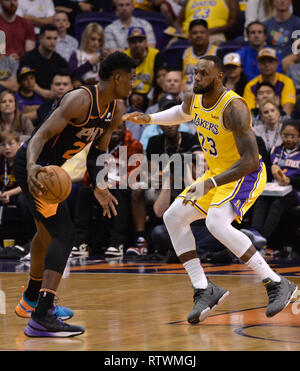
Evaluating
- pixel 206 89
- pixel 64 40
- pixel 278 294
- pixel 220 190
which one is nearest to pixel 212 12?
pixel 64 40

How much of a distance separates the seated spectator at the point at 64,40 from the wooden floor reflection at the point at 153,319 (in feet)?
21.6

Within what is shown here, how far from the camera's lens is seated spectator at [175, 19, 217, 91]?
Result: 12086 millimetres

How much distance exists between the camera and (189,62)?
483 inches

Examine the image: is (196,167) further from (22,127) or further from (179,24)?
(179,24)

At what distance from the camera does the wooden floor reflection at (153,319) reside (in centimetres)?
466

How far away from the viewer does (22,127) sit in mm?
11430

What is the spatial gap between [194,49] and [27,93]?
9.32 feet

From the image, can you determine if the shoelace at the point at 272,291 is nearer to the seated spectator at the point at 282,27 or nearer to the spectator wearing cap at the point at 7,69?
the seated spectator at the point at 282,27

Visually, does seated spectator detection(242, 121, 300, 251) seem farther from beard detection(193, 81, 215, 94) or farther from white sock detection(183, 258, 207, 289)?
beard detection(193, 81, 215, 94)

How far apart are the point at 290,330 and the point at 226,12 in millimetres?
8896

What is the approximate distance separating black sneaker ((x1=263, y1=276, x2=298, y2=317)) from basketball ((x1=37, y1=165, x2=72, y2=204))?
174cm

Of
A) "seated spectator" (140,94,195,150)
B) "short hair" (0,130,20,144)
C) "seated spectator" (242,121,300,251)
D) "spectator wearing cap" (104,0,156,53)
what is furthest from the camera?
"spectator wearing cap" (104,0,156,53)

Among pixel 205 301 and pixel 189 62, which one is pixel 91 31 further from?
pixel 205 301

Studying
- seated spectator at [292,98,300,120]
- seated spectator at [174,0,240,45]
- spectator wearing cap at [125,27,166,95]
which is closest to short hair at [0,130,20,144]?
spectator wearing cap at [125,27,166,95]
